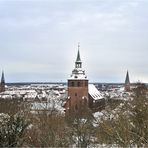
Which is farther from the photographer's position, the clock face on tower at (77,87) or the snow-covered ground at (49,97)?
the clock face on tower at (77,87)

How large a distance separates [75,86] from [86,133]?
123 feet

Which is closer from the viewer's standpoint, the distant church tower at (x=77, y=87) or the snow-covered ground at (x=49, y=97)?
the snow-covered ground at (x=49, y=97)

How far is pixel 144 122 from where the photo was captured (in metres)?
12.9

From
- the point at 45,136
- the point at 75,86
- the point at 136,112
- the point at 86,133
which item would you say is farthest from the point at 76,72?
the point at 136,112

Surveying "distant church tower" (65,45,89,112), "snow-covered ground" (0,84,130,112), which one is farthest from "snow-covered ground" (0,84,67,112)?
"distant church tower" (65,45,89,112)

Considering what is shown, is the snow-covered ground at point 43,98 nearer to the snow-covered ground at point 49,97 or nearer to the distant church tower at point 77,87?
the snow-covered ground at point 49,97

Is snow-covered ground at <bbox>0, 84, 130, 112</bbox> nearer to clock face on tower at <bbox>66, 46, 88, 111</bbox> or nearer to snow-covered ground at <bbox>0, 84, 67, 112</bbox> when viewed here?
snow-covered ground at <bbox>0, 84, 67, 112</bbox>

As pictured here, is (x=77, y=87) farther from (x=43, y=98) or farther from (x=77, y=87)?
(x=43, y=98)

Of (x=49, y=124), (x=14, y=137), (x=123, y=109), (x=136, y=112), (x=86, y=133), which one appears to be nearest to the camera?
(x=14, y=137)

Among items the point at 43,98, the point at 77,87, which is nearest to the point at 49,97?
the point at 43,98

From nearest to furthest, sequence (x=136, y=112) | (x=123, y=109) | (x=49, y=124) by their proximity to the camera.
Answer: (x=136, y=112) < (x=123, y=109) < (x=49, y=124)

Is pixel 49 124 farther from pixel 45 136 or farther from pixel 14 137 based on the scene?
pixel 14 137

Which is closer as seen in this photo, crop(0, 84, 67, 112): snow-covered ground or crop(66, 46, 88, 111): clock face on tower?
crop(0, 84, 67, 112): snow-covered ground

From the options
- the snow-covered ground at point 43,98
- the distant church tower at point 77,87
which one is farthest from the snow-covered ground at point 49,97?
the distant church tower at point 77,87
